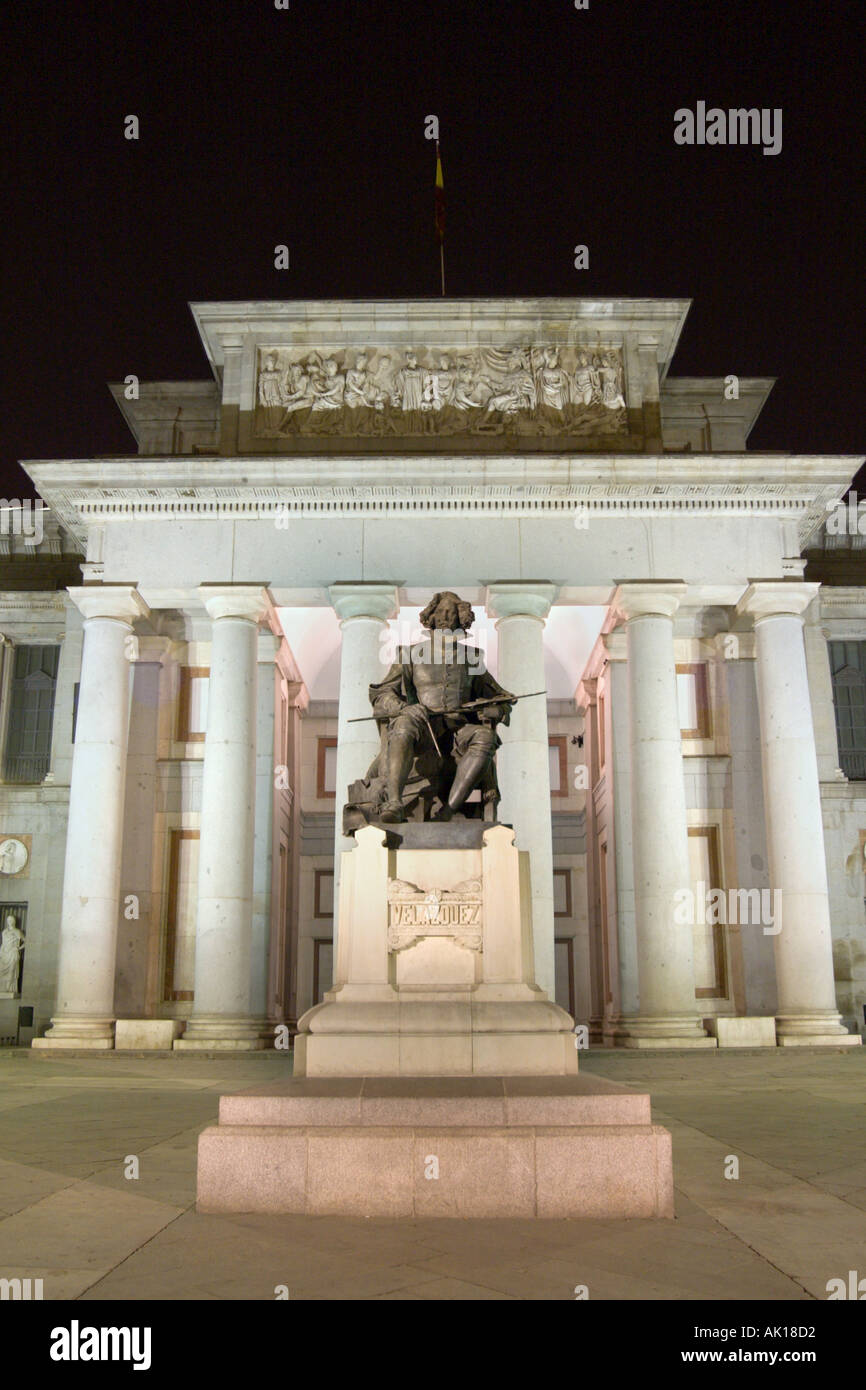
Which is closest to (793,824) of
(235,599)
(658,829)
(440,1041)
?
(658,829)

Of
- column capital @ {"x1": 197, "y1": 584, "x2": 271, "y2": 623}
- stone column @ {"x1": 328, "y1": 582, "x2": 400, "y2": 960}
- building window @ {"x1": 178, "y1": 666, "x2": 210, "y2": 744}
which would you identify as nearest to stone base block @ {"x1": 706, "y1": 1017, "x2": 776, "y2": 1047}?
stone column @ {"x1": 328, "y1": 582, "x2": 400, "y2": 960}

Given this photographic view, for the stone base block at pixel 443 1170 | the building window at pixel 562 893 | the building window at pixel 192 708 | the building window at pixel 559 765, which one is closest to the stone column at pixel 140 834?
the building window at pixel 192 708

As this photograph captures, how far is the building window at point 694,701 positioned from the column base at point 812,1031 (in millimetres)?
9309

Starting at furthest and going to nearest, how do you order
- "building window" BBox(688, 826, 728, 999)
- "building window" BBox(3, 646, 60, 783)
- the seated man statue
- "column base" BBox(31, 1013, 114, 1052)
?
"building window" BBox(3, 646, 60, 783), "building window" BBox(688, 826, 728, 999), "column base" BBox(31, 1013, 114, 1052), the seated man statue

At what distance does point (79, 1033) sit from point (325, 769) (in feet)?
51.0

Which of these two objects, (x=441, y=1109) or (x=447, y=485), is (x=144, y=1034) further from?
(x=441, y=1109)

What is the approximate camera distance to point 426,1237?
802cm

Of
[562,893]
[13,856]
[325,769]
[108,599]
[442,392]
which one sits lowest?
[562,893]

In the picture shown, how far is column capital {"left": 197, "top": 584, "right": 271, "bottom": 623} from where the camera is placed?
3059 cm

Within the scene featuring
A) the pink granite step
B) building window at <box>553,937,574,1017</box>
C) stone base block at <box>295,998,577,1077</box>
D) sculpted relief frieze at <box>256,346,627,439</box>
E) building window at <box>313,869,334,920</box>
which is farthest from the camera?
building window at <box>313,869,334,920</box>

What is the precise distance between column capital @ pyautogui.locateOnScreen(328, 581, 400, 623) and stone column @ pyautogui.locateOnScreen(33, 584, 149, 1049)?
5.26 m

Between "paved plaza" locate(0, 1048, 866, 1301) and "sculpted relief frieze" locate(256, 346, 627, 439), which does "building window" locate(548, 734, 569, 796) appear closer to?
"sculpted relief frieze" locate(256, 346, 627, 439)

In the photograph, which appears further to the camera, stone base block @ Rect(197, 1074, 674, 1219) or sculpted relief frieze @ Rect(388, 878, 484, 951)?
sculpted relief frieze @ Rect(388, 878, 484, 951)

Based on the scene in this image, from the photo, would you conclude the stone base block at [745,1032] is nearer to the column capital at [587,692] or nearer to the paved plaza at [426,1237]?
the column capital at [587,692]
